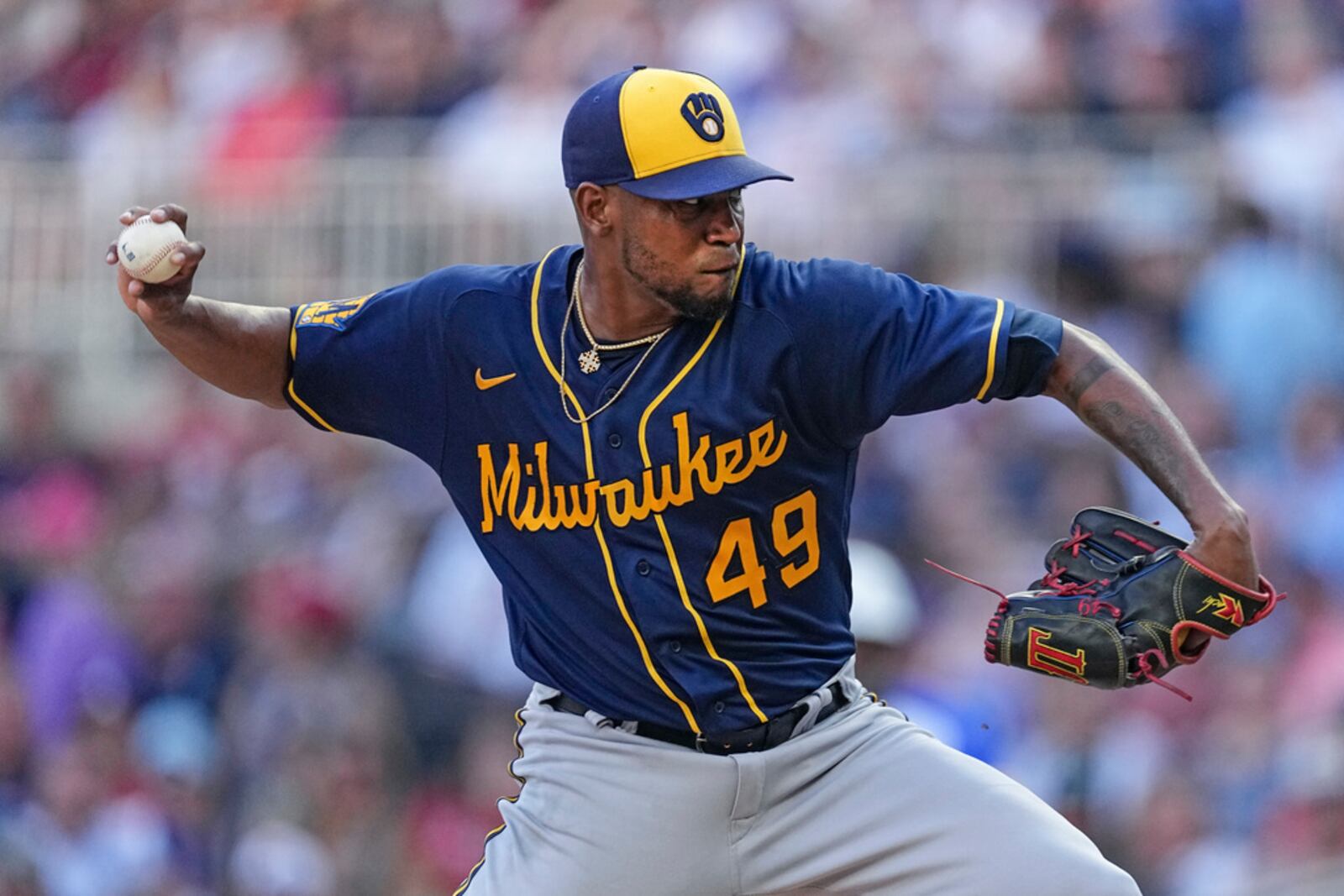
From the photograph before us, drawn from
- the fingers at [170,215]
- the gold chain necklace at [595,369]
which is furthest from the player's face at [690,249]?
the fingers at [170,215]

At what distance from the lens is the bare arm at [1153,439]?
158 inches

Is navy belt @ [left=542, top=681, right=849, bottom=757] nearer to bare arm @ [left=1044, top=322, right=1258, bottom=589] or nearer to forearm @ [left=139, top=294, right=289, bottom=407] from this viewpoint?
bare arm @ [left=1044, top=322, right=1258, bottom=589]

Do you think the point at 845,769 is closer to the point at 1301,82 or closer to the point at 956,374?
the point at 956,374

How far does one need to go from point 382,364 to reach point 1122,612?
5.52 ft

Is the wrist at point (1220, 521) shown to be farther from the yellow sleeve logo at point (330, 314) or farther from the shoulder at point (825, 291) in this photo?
the yellow sleeve logo at point (330, 314)

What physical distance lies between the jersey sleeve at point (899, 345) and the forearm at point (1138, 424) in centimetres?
6

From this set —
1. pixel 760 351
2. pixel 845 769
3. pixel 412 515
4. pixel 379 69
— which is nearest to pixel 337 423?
pixel 760 351

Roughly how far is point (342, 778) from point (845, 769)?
453 cm

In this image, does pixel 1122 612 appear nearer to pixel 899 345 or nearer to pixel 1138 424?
pixel 1138 424

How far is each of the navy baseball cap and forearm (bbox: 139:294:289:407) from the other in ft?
2.53

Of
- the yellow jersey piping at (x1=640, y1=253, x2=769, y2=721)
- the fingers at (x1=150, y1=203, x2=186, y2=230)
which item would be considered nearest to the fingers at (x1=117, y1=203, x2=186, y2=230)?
the fingers at (x1=150, y1=203, x2=186, y2=230)

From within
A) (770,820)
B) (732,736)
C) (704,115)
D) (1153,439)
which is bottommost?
(770,820)

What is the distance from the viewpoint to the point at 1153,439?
4086 millimetres

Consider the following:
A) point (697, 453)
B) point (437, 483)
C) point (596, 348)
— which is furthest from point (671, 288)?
point (437, 483)
